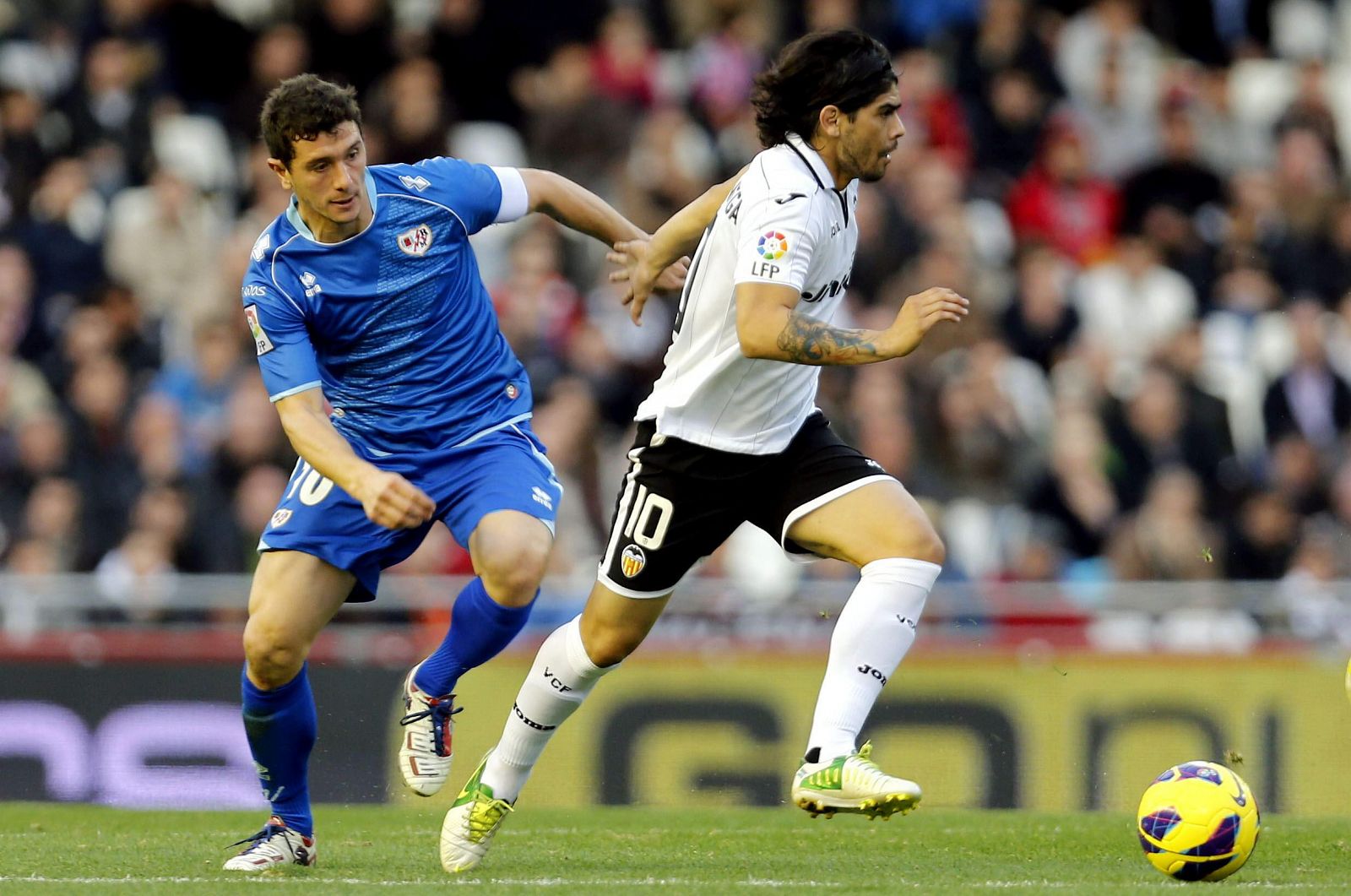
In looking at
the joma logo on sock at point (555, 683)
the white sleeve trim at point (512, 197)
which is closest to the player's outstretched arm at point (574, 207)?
the white sleeve trim at point (512, 197)

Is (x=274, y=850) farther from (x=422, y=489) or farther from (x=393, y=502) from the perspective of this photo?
(x=393, y=502)

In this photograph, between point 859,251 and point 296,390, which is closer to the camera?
point 296,390

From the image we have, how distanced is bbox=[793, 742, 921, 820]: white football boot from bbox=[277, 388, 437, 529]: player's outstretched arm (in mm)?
1379

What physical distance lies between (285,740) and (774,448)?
6.24ft

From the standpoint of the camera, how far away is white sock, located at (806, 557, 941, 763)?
6.44 metres

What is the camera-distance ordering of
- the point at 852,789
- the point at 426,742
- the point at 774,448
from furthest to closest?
the point at 426,742 → the point at 774,448 → the point at 852,789

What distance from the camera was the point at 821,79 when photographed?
664cm

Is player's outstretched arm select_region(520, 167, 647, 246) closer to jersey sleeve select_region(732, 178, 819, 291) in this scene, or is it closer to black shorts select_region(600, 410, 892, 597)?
black shorts select_region(600, 410, 892, 597)

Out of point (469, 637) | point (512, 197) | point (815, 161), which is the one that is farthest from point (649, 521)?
point (512, 197)

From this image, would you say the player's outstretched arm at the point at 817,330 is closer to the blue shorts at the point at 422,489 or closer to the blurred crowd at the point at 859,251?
the blue shorts at the point at 422,489

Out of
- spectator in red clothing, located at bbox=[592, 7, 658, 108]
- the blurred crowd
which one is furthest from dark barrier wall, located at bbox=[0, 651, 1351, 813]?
spectator in red clothing, located at bbox=[592, 7, 658, 108]

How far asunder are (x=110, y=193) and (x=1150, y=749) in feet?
24.7

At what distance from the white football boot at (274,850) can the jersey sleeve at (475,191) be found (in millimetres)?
2145

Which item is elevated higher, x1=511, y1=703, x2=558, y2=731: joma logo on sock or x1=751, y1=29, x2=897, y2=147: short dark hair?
x1=751, y1=29, x2=897, y2=147: short dark hair
